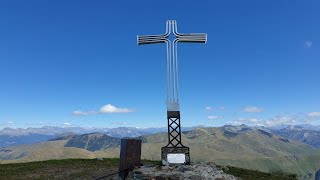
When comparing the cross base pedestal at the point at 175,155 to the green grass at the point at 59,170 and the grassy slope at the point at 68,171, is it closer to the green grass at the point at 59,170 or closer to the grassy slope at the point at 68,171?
the grassy slope at the point at 68,171

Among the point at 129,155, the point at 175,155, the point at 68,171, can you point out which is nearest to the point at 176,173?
the point at 129,155

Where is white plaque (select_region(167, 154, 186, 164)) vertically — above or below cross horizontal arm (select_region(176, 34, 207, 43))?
below

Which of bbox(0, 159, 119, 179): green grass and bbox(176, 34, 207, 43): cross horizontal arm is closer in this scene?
bbox(176, 34, 207, 43): cross horizontal arm

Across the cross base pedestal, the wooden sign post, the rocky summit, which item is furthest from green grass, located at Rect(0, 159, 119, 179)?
the rocky summit

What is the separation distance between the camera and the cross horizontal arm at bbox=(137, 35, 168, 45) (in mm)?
33300

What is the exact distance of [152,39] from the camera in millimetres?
33500

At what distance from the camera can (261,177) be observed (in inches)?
1491

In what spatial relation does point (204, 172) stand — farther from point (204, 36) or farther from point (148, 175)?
point (204, 36)

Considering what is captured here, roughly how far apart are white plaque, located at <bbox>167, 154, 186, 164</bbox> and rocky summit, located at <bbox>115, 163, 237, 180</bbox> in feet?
7.20

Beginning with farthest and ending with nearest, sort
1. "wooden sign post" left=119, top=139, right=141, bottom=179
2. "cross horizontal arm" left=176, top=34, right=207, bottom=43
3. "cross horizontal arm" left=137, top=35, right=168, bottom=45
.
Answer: "cross horizontal arm" left=176, top=34, right=207, bottom=43
"cross horizontal arm" left=137, top=35, right=168, bottom=45
"wooden sign post" left=119, top=139, right=141, bottom=179

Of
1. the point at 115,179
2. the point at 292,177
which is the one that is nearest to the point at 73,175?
the point at 115,179

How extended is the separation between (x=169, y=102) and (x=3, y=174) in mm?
19933

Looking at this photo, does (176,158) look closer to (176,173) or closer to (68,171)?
(176,173)

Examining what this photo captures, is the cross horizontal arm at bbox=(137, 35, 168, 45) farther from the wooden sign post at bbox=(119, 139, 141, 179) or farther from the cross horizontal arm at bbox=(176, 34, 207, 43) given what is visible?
the wooden sign post at bbox=(119, 139, 141, 179)
